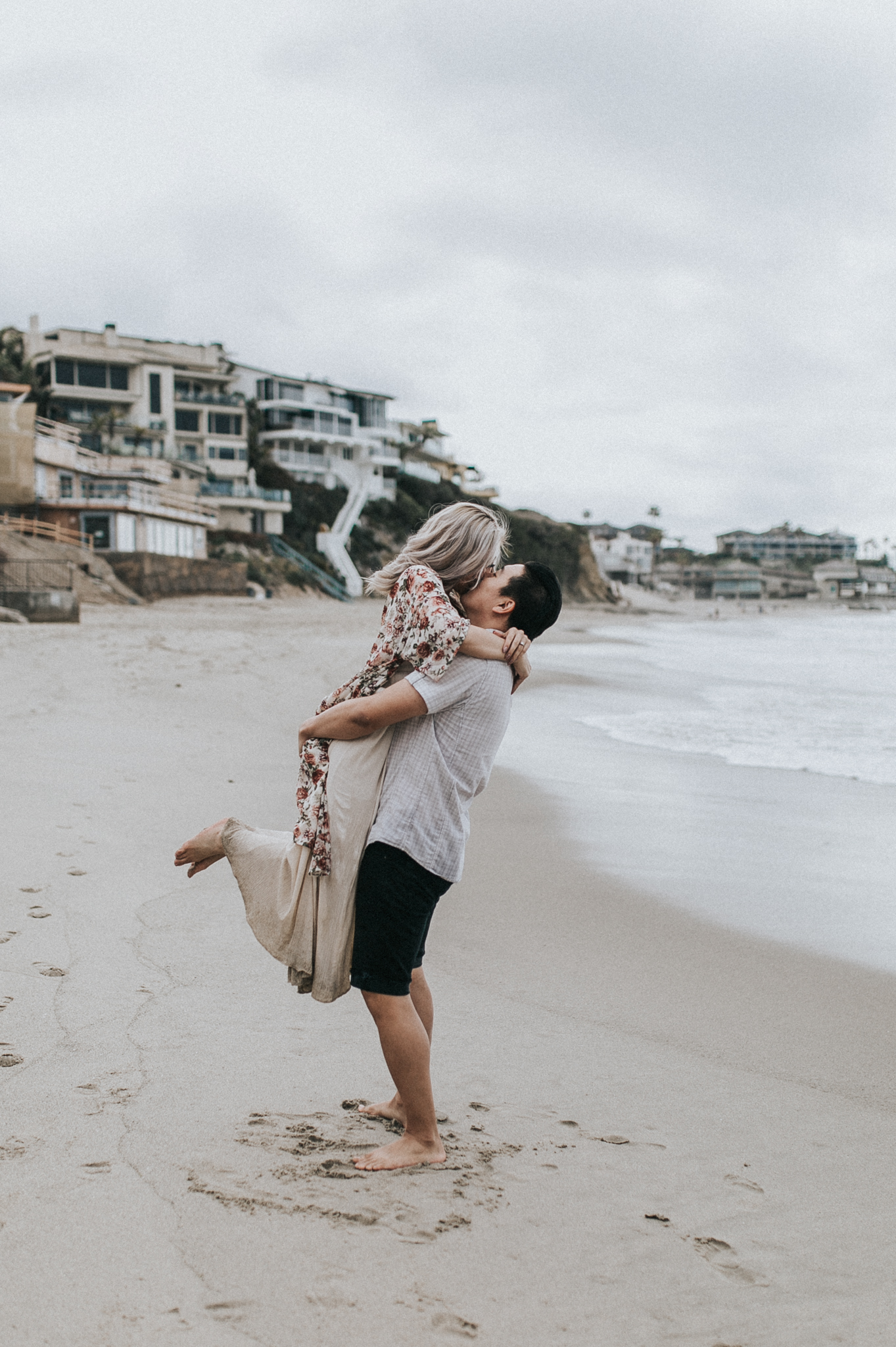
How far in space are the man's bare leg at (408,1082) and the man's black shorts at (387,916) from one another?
0.05 metres

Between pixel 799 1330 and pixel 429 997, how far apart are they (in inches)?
47.0

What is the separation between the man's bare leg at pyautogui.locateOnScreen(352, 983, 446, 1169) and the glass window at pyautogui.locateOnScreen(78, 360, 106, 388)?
55.4 metres

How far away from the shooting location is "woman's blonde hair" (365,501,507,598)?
8.32ft

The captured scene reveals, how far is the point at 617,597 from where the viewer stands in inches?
3487

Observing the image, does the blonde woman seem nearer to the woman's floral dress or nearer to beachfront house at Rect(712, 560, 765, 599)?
the woman's floral dress

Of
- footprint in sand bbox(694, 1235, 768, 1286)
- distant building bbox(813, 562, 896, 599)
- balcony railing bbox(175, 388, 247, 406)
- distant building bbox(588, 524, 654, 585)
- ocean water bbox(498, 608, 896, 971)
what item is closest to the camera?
footprint in sand bbox(694, 1235, 768, 1286)

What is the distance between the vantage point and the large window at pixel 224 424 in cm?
5569

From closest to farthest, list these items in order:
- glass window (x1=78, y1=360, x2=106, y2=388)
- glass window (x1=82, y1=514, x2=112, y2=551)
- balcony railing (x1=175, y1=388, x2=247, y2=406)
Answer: glass window (x1=82, y1=514, x2=112, y2=551), glass window (x1=78, y1=360, x2=106, y2=388), balcony railing (x1=175, y1=388, x2=247, y2=406)

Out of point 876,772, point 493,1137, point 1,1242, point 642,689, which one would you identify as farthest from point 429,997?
point 642,689

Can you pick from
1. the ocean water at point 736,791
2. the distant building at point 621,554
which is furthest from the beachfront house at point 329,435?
the distant building at point 621,554

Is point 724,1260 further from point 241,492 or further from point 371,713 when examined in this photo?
point 241,492

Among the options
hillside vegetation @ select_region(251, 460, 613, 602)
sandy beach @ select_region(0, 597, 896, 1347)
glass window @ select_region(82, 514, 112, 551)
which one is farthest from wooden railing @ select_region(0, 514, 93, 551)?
sandy beach @ select_region(0, 597, 896, 1347)

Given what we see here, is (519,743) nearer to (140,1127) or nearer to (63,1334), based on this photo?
(140,1127)

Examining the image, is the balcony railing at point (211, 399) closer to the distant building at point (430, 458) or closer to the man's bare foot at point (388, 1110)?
the distant building at point (430, 458)
